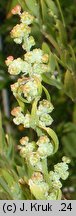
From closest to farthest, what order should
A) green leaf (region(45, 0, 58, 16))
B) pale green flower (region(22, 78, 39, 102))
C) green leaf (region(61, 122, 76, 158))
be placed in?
pale green flower (region(22, 78, 39, 102))
green leaf (region(45, 0, 58, 16))
green leaf (region(61, 122, 76, 158))

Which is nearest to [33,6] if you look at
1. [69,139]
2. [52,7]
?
[52,7]

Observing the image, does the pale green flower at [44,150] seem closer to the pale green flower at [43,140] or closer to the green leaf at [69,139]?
the pale green flower at [43,140]

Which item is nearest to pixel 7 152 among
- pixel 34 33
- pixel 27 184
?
pixel 27 184

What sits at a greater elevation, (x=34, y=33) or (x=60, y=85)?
(x=34, y=33)

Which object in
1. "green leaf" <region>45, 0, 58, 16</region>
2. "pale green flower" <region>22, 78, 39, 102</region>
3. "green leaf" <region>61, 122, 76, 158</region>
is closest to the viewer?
"pale green flower" <region>22, 78, 39, 102</region>

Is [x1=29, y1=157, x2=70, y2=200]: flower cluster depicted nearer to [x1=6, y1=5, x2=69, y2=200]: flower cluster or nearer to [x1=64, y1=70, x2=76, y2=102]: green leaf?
[x1=6, y1=5, x2=69, y2=200]: flower cluster

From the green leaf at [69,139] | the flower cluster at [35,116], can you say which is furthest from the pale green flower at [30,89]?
the green leaf at [69,139]

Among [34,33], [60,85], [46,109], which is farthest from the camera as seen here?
[34,33]

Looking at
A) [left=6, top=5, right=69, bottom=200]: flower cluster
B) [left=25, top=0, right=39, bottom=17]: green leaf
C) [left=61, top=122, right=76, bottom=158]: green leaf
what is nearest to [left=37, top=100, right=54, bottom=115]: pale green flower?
[left=6, top=5, right=69, bottom=200]: flower cluster

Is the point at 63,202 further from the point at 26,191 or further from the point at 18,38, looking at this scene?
the point at 18,38
